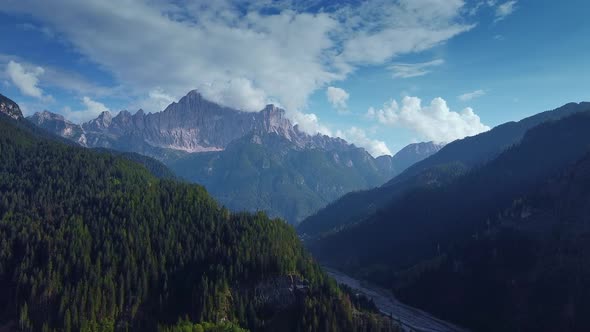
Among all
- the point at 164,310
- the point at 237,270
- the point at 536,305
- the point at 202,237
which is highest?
the point at 202,237

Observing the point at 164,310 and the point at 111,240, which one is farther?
the point at 111,240

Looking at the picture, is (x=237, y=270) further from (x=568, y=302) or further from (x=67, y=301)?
(x=568, y=302)

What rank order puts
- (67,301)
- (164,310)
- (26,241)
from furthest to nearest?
(26,241) → (164,310) → (67,301)

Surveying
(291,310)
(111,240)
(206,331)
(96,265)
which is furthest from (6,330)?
(291,310)

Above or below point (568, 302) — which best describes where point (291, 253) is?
above

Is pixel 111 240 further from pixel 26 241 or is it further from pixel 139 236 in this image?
pixel 26 241

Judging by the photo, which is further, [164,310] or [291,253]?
[291,253]

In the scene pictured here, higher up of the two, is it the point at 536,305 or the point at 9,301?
the point at 9,301

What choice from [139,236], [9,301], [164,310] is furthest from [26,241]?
[164,310]

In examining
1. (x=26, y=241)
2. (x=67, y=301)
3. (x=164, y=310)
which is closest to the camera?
(x=67, y=301)
